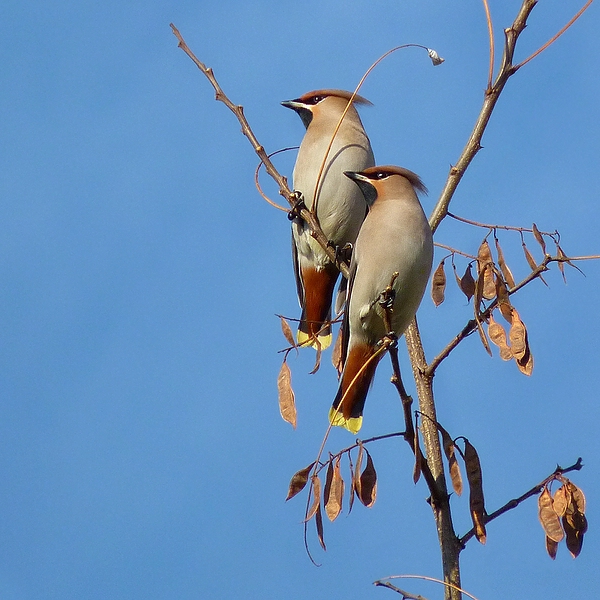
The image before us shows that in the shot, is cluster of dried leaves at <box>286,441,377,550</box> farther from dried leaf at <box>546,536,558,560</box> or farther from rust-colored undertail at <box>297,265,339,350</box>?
rust-colored undertail at <box>297,265,339,350</box>

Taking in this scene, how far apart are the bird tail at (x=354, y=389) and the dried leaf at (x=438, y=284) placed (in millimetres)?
368

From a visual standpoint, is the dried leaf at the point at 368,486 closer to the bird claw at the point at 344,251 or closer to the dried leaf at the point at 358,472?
the dried leaf at the point at 358,472

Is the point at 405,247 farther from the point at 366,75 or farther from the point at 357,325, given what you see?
the point at 366,75

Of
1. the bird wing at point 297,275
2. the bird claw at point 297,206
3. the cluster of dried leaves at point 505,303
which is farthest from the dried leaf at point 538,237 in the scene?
the bird wing at point 297,275

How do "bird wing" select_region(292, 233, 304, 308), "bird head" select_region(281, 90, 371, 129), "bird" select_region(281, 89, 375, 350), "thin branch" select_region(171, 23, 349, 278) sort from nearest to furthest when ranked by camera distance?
"thin branch" select_region(171, 23, 349, 278), "bird" select_region(281, 89, 375, 350), "bird wing" select_region(292, 233, 304, 308), "bird head" select_region(281, 90, 371, 129)

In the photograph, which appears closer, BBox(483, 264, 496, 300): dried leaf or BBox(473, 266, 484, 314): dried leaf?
BBox(473, 266, 484, 314): dried leaf

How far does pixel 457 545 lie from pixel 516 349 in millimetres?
602

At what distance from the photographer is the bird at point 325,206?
441 cm

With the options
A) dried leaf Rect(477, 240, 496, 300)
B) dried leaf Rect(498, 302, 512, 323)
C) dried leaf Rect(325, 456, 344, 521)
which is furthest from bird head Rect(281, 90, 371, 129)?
dried leaf Rect(325, 456, 344, 521)

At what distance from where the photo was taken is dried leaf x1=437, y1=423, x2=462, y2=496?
105 inches

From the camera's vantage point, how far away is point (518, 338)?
2863 mm

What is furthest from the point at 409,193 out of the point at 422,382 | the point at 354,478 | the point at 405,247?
the point at 354,478

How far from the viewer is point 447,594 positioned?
2410 mm

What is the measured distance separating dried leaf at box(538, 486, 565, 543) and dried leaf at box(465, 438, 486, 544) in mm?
152
